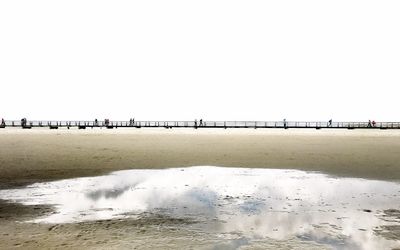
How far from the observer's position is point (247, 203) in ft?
29.8

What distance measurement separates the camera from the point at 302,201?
9.28 metres

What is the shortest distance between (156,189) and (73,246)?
17.3 ft

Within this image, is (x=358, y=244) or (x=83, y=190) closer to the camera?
(x=358, y=244)

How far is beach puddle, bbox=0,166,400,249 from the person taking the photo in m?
6.59

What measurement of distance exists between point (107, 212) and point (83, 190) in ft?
9.82

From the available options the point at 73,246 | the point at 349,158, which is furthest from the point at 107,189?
the point at 349,158

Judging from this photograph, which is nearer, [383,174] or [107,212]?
[107,212]

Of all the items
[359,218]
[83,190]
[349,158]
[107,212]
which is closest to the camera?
[359,218]

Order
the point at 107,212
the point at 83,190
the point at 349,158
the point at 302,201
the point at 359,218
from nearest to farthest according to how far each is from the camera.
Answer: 1. the point at 359,218
2. the point at 107,212
3. the point at 302,201
4. the point at 83,190
5. the point at 349,158

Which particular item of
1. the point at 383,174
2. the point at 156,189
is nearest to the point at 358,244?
the point at 156,189

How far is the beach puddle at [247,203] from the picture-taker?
659 cm

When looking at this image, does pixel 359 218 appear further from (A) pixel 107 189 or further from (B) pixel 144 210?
(A) pixel 107 189

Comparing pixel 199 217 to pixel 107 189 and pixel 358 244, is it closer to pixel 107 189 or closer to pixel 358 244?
pixel 358 244

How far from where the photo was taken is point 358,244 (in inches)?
234
